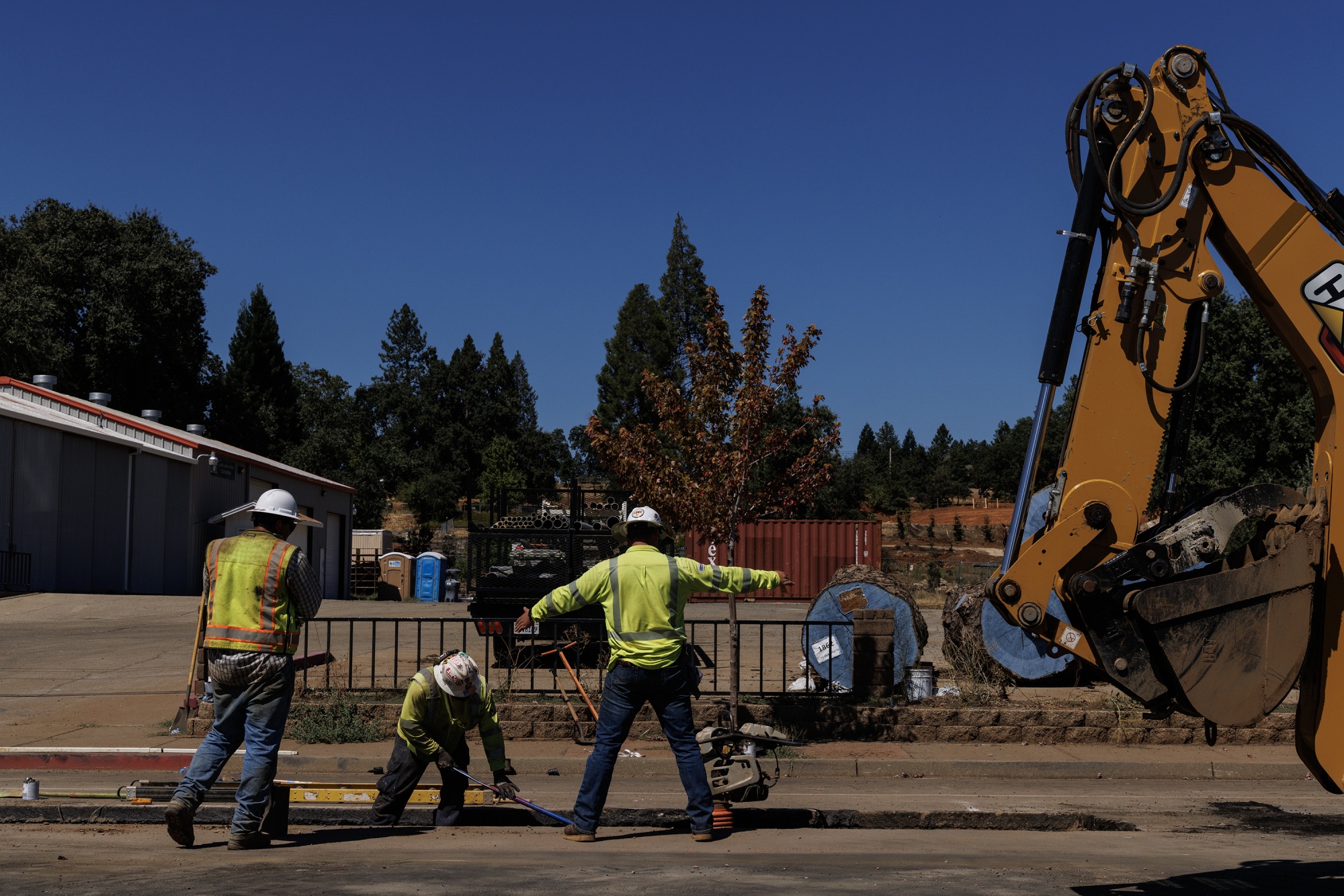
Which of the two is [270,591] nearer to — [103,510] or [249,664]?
[249,664]

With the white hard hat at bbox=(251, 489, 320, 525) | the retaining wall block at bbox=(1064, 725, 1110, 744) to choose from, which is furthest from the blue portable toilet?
the white hard hat at bbox=(251, 489, 320, 525)

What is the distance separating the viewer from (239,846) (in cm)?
632

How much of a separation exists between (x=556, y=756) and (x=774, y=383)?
4.17 meters

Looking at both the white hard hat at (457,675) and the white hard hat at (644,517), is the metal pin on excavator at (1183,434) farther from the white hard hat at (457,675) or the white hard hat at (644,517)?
the white hard hat at (457,675)

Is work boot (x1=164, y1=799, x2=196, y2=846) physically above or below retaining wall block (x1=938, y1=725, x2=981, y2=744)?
above

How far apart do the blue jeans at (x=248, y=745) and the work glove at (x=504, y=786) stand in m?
1.43

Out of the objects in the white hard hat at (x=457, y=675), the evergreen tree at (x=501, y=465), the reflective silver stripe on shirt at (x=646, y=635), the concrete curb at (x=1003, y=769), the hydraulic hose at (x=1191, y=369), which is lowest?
the concrete curb at (x=1003, y=769)

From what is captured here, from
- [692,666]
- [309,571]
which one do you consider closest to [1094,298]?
[692,666]

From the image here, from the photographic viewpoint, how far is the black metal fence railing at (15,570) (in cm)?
2661

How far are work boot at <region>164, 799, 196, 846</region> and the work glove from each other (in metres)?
1.80

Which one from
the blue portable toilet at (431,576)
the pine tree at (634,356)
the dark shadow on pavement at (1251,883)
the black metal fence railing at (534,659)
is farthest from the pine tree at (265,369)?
the dark shadow on pavement at (1251,883)

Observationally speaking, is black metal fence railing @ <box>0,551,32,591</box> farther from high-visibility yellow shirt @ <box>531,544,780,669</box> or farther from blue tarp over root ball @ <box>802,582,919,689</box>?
high-visibility yellow shirt @ <box>531,544,780,669</box>

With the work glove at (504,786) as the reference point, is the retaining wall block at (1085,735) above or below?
below

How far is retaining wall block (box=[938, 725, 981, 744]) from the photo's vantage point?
35.6 ft
